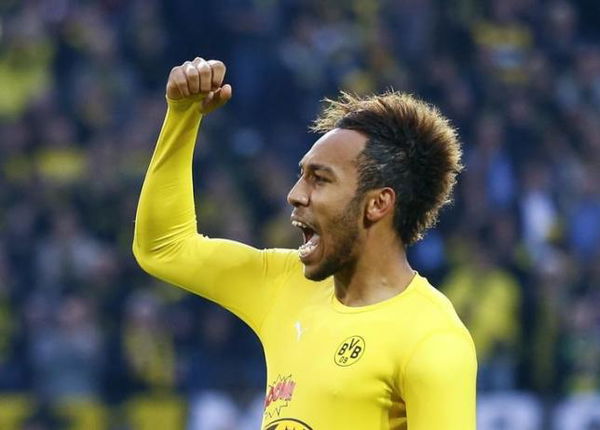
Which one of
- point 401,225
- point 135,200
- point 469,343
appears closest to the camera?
point 469,343

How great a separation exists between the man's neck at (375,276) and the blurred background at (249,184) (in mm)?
4884

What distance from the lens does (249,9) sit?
11.6 metres

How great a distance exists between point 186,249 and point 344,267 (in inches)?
19.6

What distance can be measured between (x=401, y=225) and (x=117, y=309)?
18.2ft

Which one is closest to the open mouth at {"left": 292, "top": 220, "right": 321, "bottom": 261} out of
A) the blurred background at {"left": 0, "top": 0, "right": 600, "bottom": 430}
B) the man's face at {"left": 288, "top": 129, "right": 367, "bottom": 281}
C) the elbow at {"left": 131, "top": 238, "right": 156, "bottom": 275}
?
the man's face at {"left": 288, "top": 129, "right": 367, "bottom": 281}

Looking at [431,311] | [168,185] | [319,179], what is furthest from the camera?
[168,185]

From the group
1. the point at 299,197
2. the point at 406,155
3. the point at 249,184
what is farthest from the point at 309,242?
the point at 249,184

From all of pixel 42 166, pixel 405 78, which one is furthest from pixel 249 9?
pixel 42 166

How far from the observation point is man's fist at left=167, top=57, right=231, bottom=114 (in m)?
3.81

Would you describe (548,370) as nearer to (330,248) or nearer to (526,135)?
(526,135)

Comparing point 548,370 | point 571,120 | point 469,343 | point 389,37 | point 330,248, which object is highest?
point 389,37

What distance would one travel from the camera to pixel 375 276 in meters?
3.92

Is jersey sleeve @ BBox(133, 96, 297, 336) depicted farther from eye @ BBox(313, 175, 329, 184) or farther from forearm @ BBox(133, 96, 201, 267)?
eye @ BBox(313, 175, 329, 184)

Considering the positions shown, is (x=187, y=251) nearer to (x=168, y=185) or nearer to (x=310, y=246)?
(x=168, y=185)
